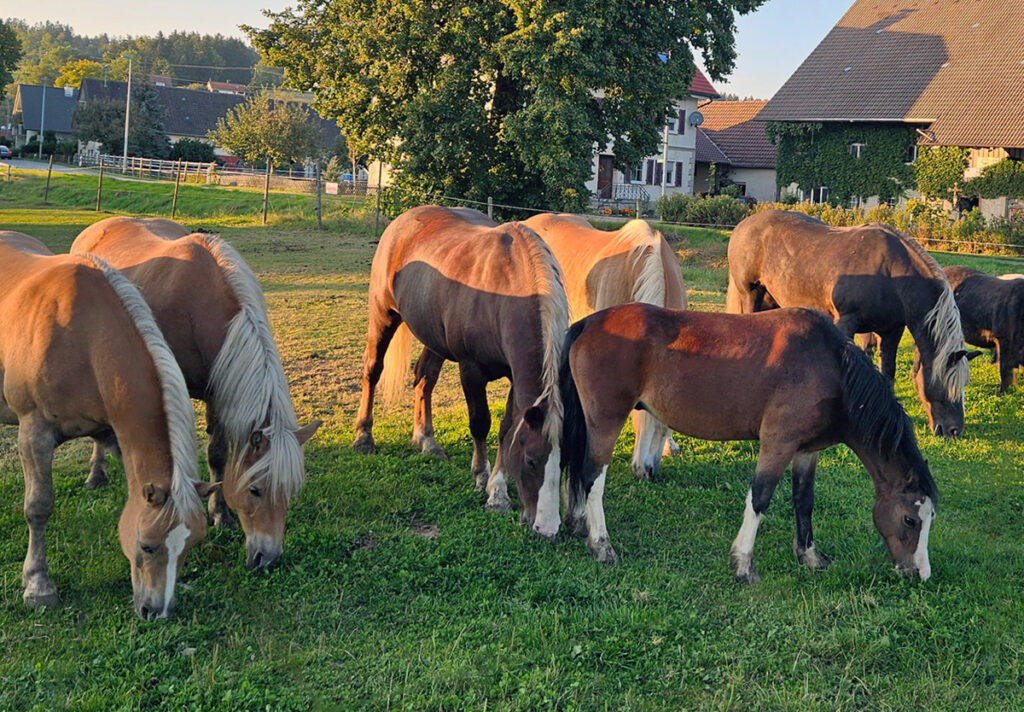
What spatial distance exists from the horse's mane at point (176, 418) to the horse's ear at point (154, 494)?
4cm

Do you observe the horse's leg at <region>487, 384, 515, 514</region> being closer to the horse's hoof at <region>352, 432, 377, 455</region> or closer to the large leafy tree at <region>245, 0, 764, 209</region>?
the horse's hoof at <region>352, 432, 377, 455</region>

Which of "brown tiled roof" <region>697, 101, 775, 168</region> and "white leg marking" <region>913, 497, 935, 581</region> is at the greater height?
"brown tiled roof" <region>697, 101, 775, 168</region>

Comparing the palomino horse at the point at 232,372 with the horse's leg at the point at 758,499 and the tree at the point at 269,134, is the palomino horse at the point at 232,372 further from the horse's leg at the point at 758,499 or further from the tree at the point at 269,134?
the tree at the point at 269,134

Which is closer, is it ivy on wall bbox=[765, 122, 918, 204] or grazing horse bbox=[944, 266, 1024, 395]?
grazing horse bbox=[944, 266, 1024, 395]

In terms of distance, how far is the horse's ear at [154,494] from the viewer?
13.9 ft

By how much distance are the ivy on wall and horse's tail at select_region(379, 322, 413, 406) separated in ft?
98.8

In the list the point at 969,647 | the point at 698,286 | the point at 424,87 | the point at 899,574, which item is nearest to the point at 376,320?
Result: the point at 899,574

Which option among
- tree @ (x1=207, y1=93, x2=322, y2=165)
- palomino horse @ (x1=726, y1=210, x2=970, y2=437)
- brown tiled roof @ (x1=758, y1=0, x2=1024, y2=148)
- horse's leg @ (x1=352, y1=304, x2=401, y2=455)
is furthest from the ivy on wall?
Result: horse's leg @ (x1=352, y1=304, x2=401, y2=455)

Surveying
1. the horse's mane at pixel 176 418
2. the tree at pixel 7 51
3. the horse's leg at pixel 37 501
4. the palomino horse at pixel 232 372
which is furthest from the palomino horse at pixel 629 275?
the tree at pixel 7 51

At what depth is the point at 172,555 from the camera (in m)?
4.34

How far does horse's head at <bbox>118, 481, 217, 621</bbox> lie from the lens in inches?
169

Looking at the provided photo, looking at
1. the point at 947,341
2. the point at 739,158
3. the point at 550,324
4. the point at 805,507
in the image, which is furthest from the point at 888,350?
the point at 739,158

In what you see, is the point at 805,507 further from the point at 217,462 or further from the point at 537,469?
the point at 217,462

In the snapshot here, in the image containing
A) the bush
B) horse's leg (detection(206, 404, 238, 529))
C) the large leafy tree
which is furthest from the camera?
the bush
